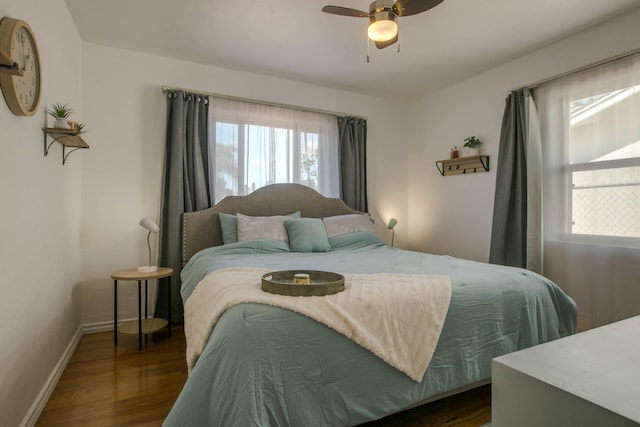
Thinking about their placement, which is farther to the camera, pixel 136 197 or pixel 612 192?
pixel 136 197

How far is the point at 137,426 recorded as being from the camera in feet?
5.47

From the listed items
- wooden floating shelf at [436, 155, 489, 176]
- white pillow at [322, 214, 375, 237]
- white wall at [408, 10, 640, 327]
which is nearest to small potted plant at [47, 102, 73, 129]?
white pillow at [322, 214, 375, 237]

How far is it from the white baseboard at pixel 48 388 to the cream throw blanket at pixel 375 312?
0.85 meters

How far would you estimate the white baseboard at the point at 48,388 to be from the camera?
5.45 ft

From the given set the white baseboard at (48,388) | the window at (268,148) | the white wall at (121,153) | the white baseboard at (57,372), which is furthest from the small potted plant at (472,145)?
the white baseboard at (48,388)

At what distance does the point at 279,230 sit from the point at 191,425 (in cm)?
209

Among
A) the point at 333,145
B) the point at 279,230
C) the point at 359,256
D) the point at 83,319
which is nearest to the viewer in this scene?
the point at 359,256

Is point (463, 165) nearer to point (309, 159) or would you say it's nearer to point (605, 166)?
point (605, 166)

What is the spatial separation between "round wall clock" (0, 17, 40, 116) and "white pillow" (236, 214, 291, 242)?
1691 millimetres

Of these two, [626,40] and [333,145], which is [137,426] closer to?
[333,145]

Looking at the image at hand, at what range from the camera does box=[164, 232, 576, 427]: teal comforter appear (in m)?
1.19

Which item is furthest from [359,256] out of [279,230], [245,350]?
[245,350]

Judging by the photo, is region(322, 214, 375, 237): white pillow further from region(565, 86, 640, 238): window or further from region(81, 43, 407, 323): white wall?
region(565, 86, 640, 238): window

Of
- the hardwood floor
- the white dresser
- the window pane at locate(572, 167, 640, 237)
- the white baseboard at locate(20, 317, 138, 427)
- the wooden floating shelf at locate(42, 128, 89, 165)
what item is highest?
the wooden floating shelf at locate(42, 128, 89, 165)
